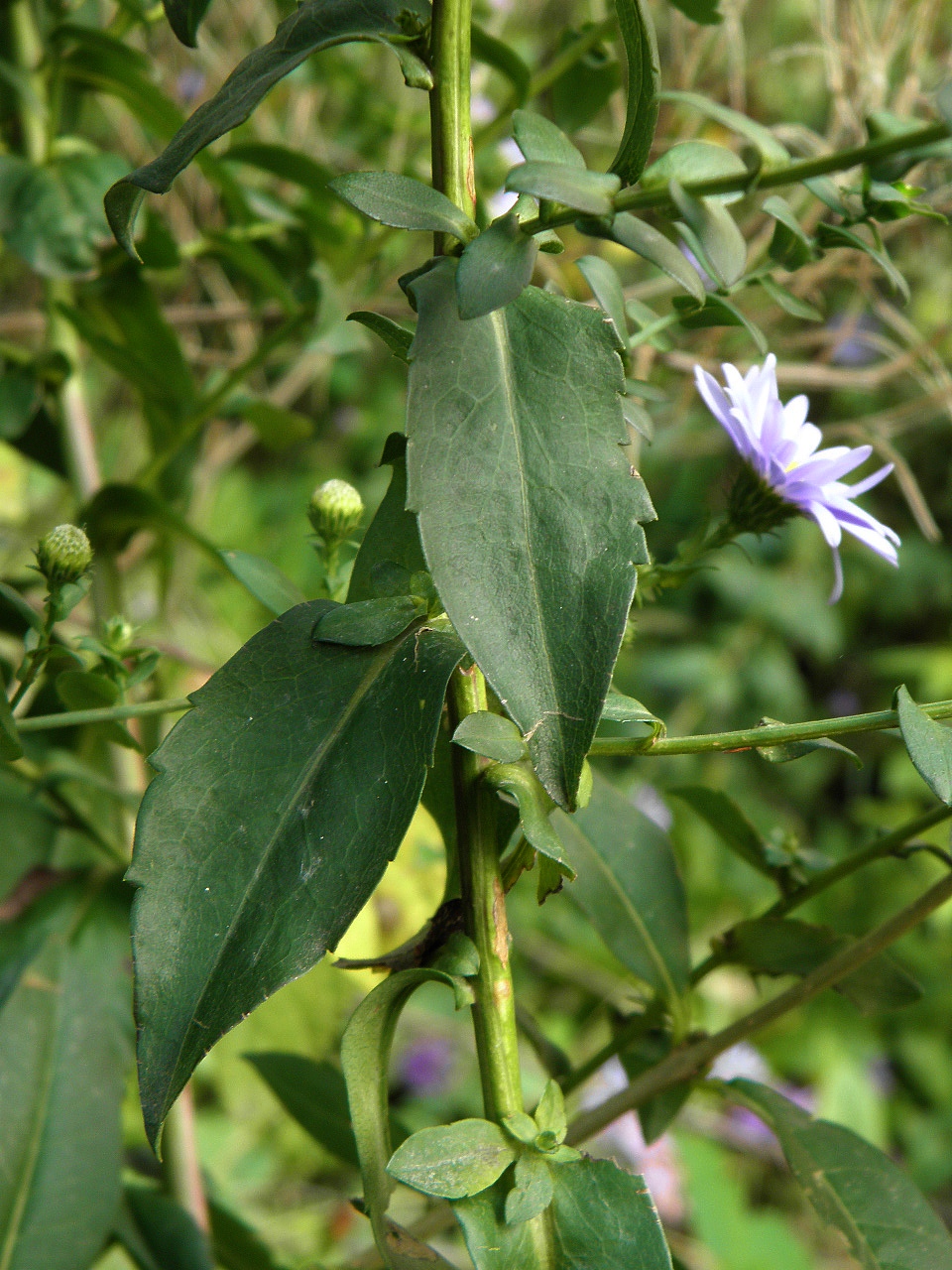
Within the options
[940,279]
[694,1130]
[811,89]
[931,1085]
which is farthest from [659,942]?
[811,89]

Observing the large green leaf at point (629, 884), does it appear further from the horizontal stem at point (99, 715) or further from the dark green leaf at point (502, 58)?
the dark green leaf at point (502, 58)

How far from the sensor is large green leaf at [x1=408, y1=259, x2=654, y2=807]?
0.24 meters

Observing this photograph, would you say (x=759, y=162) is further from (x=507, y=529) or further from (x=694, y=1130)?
(x=694, y=1130)

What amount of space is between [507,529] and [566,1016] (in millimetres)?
1256

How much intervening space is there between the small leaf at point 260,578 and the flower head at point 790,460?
5.8 inches

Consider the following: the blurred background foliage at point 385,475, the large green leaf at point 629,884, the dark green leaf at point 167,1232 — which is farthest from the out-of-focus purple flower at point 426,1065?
the large green leaf at point 629,884

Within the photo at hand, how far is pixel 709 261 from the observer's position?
254mm

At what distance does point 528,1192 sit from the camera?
0.85ft

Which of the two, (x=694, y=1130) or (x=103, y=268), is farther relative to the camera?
(x=694, y=1130)

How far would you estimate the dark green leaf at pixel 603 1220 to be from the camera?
0.83 ft

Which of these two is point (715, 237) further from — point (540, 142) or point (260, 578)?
point (260, 578)

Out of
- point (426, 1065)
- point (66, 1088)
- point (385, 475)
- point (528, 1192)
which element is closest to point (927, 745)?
point (528, 1192)

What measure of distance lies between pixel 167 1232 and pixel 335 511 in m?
0.34

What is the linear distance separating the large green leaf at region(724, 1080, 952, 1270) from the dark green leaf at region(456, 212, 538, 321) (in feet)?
Answer: 0.93
